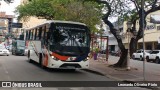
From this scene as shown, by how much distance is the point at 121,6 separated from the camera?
83.1 ft

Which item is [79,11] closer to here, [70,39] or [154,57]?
[154,57]

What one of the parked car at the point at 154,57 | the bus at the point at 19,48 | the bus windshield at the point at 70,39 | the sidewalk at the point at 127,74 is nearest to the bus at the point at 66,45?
the bus windshield at the point at 70,39

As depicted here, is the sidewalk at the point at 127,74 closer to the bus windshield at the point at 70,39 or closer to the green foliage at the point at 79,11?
the bus windshield at the point at 70,39

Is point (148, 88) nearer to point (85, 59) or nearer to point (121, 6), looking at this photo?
point (85, 59)

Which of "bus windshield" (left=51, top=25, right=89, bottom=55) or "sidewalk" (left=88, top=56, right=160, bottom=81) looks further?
"bus windshield" (left=51, top=25, right=89, bottom=55)

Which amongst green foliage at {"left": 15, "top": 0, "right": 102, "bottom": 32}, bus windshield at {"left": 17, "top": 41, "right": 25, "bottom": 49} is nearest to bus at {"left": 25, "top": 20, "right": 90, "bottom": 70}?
green foliage at {"left": 15, "top": 0, "right": 102, "bottom": 32}

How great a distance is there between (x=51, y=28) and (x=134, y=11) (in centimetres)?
763

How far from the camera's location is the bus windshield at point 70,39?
20.4m

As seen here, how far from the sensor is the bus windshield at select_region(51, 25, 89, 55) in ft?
66.8

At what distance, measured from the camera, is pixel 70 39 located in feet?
67.7

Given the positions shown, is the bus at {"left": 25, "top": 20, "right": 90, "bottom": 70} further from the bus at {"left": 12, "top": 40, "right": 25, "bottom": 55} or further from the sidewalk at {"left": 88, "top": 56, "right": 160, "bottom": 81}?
the bus at {"left": 12, "top": 40, "right": 25, "bottom": 55}

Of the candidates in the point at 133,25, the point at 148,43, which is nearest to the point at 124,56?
the point at 133,25

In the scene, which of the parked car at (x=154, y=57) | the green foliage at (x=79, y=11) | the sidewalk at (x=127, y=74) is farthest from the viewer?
the parked car at (x=154, y=57)

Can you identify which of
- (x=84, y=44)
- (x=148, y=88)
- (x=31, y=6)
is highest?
(x=31, y=6)
